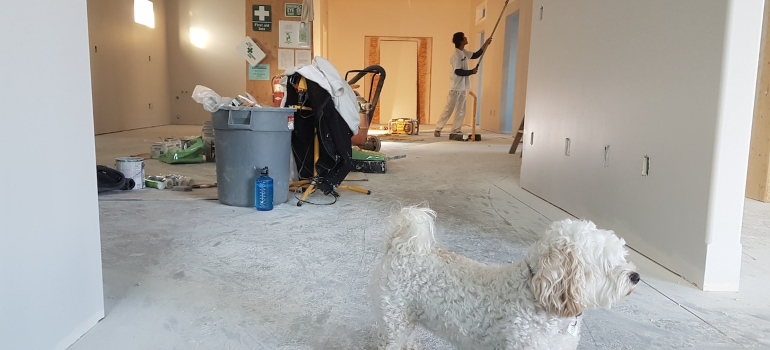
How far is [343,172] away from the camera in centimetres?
354

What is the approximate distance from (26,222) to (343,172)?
2.37m

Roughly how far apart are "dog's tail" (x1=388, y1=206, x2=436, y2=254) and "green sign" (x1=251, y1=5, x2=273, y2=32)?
804 cm

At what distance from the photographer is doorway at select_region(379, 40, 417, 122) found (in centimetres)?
1361

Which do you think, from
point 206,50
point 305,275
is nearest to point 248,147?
point 305,275

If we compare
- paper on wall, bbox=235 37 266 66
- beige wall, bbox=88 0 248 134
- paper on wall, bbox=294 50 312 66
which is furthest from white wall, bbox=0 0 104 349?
beige wall, bbox=88 0 248 134

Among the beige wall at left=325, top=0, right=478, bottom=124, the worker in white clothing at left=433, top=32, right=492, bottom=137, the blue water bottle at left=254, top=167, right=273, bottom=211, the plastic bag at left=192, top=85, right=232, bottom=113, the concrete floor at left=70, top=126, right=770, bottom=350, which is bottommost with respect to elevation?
the concrete floor at left=70, top=126, right=770, bottom=350

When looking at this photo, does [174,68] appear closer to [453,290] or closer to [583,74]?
[583,74]

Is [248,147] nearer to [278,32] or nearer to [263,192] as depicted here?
[263,192]

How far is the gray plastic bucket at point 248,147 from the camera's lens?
→ 3154 mm

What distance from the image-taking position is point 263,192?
3.17 m

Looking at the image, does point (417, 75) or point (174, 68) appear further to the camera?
point (417, 75)

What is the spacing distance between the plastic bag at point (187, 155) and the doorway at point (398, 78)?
8624 mm

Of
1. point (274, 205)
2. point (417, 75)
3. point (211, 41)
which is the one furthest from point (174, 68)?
point (274, 205)

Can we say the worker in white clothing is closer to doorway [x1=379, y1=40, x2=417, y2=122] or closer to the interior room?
doorway [x1=379, y1=40, x2=417, y2=122]
